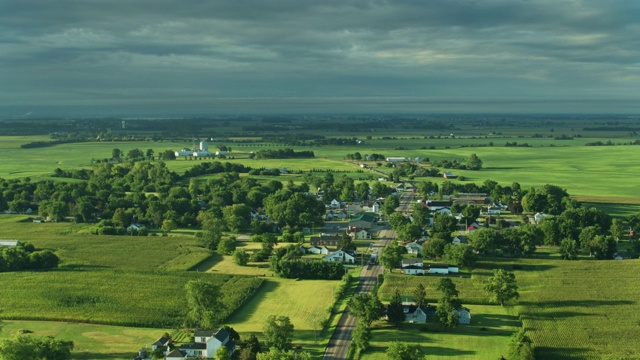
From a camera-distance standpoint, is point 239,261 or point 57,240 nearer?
point 239,261

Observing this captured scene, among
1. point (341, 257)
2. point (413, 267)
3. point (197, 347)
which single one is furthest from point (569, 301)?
point (197, 347)

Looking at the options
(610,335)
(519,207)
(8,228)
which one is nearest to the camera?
(610,335)

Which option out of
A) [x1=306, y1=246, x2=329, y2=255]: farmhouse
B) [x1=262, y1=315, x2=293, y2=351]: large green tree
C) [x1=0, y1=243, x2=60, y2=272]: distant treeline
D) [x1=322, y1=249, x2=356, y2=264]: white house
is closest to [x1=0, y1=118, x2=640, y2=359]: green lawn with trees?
[x1=0, y1=243, x2=60, y2=272]: distant treeline

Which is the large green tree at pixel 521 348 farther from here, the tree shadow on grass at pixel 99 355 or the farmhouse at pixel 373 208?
the farmhouse at pixel 373 208

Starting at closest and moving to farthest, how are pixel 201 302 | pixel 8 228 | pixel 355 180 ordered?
pixel 201 302, pixel 8 228, pixel 355 180

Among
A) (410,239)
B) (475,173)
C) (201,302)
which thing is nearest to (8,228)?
(201,302)

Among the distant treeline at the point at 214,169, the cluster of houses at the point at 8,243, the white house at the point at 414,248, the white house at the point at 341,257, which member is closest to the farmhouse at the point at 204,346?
the white house at the point at 341,257

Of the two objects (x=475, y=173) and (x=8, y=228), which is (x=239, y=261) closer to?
(x=8, y=228)
